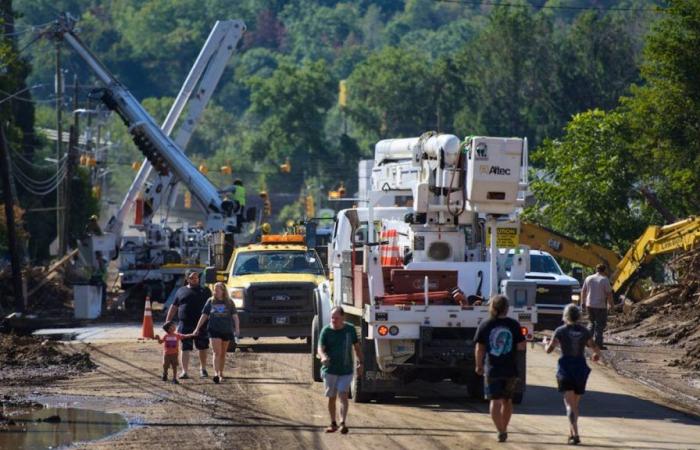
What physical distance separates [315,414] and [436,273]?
2693mm

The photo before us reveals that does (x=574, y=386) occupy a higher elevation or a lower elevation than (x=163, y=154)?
lower

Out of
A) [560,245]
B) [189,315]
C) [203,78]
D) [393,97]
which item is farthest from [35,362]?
[393,97]

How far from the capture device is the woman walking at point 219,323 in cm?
2406

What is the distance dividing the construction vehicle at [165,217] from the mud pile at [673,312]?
43.8ft

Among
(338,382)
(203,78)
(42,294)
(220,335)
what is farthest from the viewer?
(203,78)

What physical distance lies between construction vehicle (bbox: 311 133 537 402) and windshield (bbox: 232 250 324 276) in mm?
7195

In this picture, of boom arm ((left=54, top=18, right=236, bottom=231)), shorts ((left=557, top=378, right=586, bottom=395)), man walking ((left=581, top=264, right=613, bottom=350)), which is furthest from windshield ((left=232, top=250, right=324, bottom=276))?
boom arm ((left=54, top=18, right=236, bottom=231))

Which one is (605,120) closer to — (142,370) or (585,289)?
(585,289)

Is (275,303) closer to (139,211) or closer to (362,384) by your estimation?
(362,384)

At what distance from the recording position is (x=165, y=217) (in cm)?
5278

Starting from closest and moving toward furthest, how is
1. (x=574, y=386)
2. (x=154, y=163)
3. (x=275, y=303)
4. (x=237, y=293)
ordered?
(x=574, y=386) < (x=275, y=303) < (x=237, y=293) < (x=154, y=163)

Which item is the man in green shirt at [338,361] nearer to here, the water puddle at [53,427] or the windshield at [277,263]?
the water puddle at [53,427]

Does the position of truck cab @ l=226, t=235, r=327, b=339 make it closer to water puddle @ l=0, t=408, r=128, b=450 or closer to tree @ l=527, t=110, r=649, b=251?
water puddle @ l=0, t=408, r=128, b=450

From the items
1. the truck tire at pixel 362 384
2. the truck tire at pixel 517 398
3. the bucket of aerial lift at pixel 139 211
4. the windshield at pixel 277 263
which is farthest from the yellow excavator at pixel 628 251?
the truck tire at pixel 362 384
